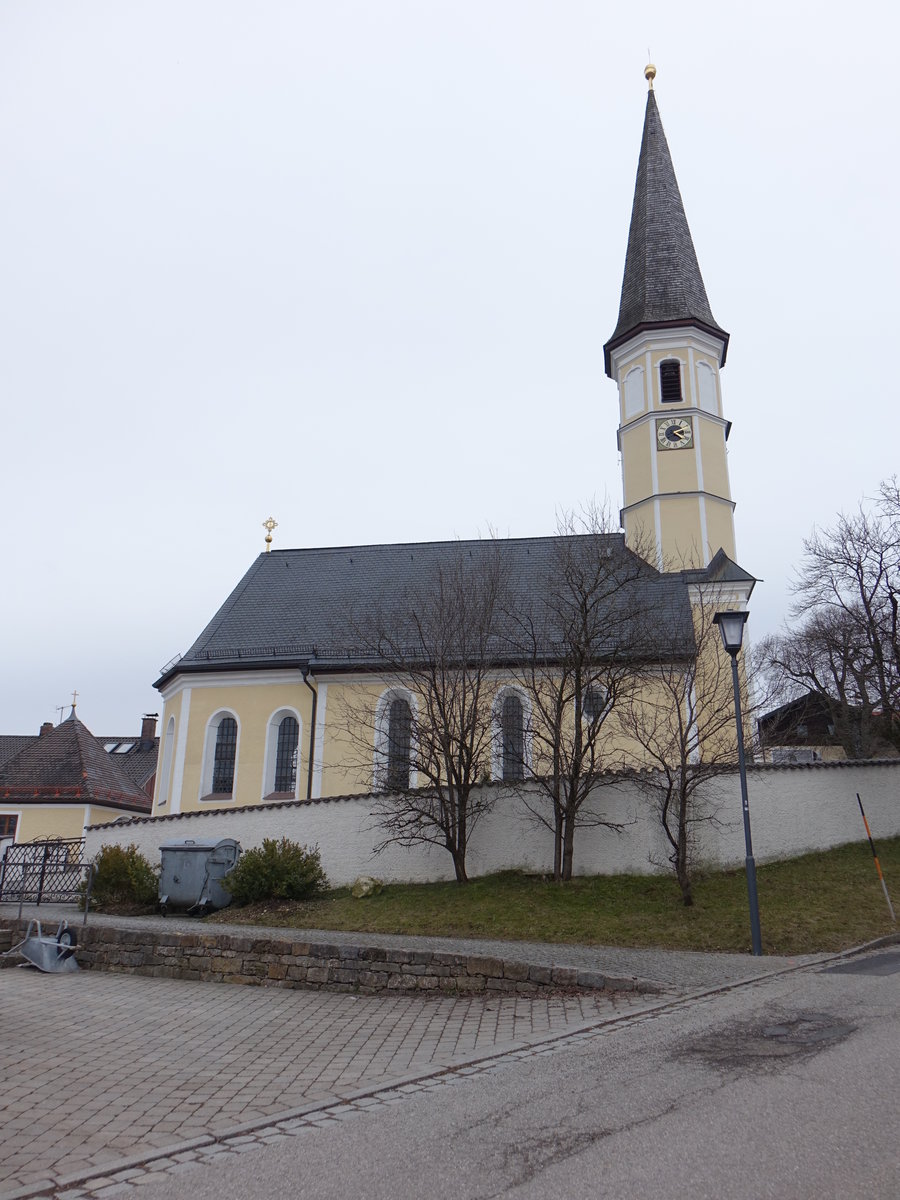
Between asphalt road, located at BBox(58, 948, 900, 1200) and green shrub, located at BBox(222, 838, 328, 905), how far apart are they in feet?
34.9

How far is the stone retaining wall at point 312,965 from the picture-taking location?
433 inches

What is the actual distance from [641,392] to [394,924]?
19.7 meters

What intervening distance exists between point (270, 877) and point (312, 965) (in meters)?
6.05

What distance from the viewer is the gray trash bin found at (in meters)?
18.3

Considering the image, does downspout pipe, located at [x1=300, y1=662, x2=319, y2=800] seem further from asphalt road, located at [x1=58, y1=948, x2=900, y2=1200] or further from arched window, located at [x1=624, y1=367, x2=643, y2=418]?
asphalt road, located at [x1=58, y1=948, x2=900, y2=1200]

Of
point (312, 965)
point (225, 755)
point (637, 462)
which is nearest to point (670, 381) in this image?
point (637, 462)

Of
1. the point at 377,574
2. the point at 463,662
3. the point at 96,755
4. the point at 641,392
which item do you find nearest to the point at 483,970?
the point at 463,662

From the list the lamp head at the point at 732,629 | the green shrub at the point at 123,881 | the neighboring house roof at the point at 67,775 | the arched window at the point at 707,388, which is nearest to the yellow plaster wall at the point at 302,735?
the green shrub at the point at 123,881

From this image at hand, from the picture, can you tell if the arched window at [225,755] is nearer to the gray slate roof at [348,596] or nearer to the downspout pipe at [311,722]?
the gray slate roof at [348,596]

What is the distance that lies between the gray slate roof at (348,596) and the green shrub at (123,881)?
7491 millimetres

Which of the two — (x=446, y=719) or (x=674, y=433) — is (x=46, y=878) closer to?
(x=446, y=719)

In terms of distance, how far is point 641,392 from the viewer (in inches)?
1170

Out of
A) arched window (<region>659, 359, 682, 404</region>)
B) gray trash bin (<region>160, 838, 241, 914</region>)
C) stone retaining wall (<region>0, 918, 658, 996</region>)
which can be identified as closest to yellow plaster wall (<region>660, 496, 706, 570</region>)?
arched window (<region>659, 359, 682, 404</region>)

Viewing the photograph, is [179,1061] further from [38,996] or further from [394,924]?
[394,924]
